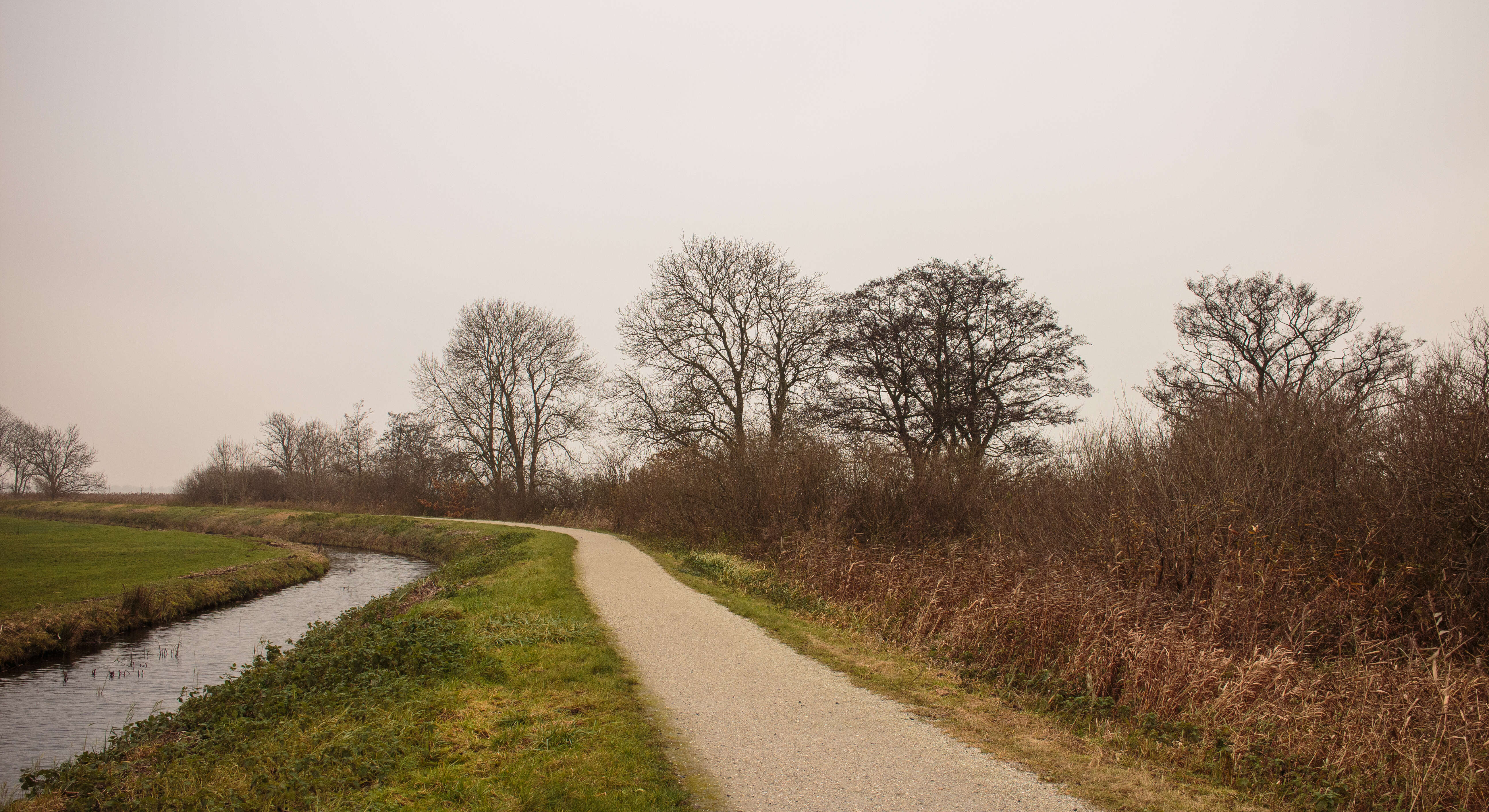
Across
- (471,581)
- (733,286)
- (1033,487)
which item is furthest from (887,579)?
(733,286)

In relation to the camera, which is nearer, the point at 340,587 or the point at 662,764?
the point at 662,764

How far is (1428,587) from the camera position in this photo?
23.8ft

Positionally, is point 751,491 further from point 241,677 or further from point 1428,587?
point 1428,587

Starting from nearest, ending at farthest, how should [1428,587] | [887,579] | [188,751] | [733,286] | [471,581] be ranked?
[188,751]
[1428,587]
[887,579]
[471,581]
[733,286]

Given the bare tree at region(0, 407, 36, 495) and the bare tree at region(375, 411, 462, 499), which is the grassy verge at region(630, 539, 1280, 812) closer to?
the bare tree at region(375, 411, 462, 499)

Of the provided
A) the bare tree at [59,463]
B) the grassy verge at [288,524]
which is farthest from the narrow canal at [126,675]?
the bare tree at [59,463]

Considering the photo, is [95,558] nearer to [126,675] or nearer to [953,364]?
[126,675]

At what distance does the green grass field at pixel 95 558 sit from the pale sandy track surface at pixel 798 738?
13.9 m

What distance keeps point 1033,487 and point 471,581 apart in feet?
38.3

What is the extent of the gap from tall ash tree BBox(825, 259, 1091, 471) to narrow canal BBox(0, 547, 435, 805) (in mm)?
17644

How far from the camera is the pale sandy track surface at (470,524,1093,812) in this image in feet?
14.6

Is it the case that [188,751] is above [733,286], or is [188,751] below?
below

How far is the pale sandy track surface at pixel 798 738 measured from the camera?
4.45 metres

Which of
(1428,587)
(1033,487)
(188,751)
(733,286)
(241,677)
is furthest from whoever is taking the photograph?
(733,286)
